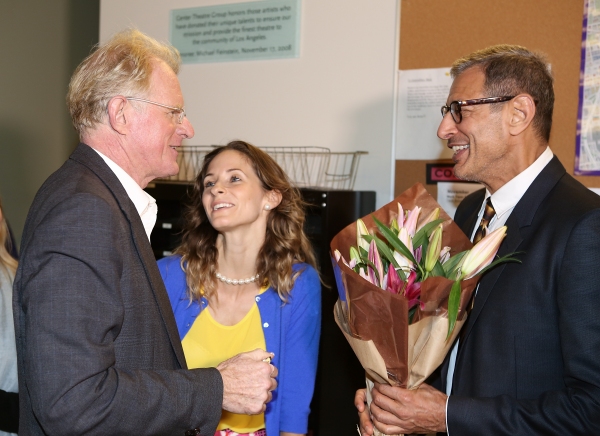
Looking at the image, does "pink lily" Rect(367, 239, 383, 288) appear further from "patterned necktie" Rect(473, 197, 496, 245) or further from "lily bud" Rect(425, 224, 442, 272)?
"patterned necktie" Rect(473, 197, 496, 245)

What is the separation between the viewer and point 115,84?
142cm

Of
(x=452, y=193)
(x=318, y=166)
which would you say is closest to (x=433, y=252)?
(x=452, y=193)

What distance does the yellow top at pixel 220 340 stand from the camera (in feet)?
6.52

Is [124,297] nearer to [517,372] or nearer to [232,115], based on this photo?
[517,372]

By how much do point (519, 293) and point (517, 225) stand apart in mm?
186

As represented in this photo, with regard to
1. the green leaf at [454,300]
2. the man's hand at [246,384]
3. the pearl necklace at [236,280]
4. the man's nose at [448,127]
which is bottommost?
the man's hand at [246,384]

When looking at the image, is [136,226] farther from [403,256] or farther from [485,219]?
[485,219]

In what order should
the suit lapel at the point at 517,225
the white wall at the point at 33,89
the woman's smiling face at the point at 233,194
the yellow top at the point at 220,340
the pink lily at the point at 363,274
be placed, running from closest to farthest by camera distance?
the pink lily at the point at 363,274 → the suit lapel at the point at 517,225 → the yellow top at the point at 220,340 → the woman's smiling face at the point at 233,194 → the white wall at the point at 33,89

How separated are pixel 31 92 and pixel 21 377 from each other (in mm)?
3140

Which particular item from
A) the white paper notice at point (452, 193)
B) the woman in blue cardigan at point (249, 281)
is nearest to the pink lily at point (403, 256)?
the woman in blue cardigan at point (249, 281)

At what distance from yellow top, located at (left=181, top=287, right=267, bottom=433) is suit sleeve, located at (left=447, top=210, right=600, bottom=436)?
786mm

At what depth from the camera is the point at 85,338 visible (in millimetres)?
1104

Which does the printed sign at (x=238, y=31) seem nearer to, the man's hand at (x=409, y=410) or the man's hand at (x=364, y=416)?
the man's hand at (x=364, y=416)

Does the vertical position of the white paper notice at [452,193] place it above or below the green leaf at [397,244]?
above
